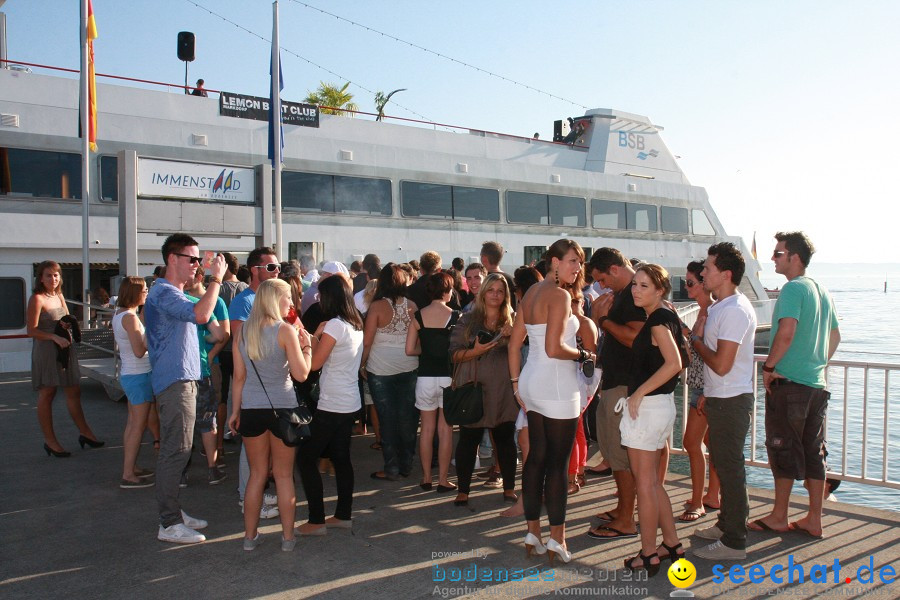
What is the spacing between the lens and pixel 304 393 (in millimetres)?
4836

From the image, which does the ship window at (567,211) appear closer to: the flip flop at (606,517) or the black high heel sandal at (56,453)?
the black high heel sandal at (56,453)

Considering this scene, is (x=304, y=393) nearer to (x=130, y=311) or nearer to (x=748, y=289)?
(x=130, y=311)

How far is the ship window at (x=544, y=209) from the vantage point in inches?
677

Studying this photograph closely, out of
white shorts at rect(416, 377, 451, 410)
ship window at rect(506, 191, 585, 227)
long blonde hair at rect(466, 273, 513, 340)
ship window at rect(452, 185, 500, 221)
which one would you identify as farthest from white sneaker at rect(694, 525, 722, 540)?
ship window at rect(506, 191, 585, 227)

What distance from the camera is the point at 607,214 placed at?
19.3 meters

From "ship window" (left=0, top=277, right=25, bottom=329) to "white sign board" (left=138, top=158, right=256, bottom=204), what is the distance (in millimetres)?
4200

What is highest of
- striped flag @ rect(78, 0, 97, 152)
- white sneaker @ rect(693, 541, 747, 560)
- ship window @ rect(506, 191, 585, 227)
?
striped flag @ rect(78, 0, 97, 152)

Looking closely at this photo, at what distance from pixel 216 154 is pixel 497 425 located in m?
9.87

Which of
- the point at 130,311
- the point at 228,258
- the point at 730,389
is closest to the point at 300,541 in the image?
the point at 130,311

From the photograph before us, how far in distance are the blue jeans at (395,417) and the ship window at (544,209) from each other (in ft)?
38.0

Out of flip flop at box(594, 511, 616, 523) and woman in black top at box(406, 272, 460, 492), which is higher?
woman in black top at box(406, 272, 460, 492)

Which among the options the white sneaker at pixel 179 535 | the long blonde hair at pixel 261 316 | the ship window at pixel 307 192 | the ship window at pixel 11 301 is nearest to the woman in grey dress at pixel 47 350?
the white sneaker at pixel 179 535

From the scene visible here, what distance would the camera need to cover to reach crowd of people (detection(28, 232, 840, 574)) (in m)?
4.04

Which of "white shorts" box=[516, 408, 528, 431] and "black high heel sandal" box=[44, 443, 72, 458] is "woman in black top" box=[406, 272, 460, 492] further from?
"black high heel sandal" box=[44, 443, 72, 458]
